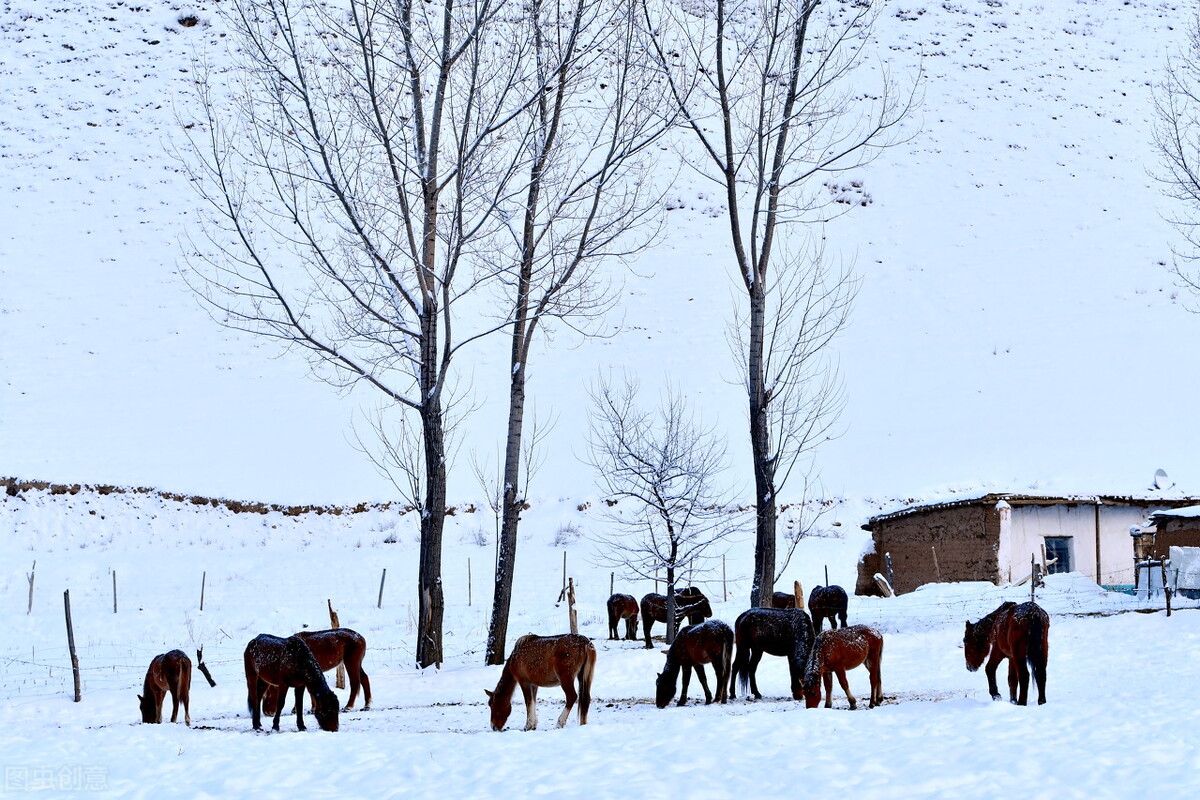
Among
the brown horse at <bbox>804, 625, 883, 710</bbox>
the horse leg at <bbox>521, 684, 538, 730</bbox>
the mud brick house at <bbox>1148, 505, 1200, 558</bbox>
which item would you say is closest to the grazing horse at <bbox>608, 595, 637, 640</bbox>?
the brown horse at <bbox>804, 625, 883, 710</bbox>

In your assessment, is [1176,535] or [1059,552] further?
[1059,552]

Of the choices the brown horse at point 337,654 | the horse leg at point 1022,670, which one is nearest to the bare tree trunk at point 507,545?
the brown horse at point 337,654

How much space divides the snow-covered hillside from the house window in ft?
35.0

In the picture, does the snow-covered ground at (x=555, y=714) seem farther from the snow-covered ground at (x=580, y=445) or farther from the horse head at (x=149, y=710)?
the horse head at (x=149, y=710)

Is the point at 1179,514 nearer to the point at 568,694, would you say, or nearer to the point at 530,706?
the point at 568,694

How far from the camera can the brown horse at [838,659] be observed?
37.6 ft

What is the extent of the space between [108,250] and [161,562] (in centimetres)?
3074

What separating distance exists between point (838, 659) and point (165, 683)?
25.2 feet

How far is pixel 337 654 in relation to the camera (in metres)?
12.9

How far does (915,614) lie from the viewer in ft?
71.9

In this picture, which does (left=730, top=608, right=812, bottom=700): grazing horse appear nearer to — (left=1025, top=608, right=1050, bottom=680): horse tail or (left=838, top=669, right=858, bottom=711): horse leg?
(left=838, top=669, right=858, bottom=711): horse leg

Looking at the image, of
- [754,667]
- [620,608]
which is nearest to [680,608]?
[620,608]

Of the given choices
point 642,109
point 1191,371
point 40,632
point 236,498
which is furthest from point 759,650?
point 1191,371

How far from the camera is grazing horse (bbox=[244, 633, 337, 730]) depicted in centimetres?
1122
